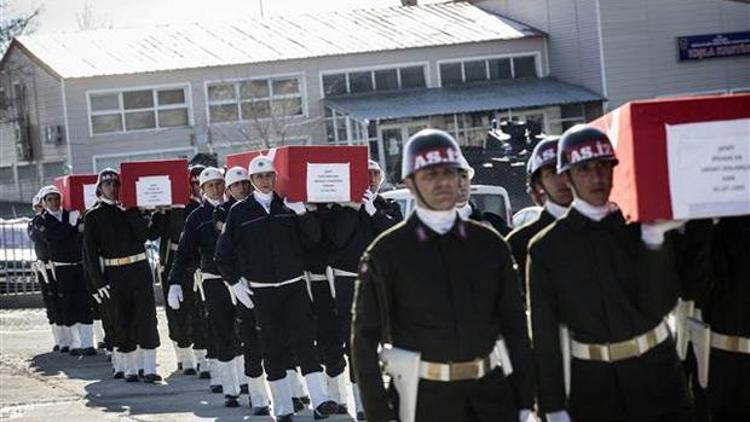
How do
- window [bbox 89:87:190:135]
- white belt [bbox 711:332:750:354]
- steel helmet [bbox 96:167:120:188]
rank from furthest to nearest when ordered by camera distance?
window [bbox 89:87:190:135] < steel helmet [bbox 96:167:120:188] < white belt [bbox 711:332:750:354]

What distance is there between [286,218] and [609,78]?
4534cm

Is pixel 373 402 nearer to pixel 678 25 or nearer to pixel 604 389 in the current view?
pixel 604 389

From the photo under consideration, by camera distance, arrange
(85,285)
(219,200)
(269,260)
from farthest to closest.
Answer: (85,285) < (219,200) < (269,260)

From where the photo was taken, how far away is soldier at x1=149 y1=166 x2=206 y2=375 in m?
19.5

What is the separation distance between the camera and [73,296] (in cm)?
2389

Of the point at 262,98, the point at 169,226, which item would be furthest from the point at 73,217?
the point at 262,98

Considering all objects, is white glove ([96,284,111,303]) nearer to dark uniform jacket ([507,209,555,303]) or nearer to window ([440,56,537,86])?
dark uniform jacket ([507,209,555,303])

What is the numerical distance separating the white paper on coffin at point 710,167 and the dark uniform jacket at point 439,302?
93 centimetres

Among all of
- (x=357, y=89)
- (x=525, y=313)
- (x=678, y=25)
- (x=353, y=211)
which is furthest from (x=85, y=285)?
(x=678, y=25)

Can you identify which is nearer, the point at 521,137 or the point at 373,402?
the point at 373,402

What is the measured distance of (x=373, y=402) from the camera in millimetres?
7480

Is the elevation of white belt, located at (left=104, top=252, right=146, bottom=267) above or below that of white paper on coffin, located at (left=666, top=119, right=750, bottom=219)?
below

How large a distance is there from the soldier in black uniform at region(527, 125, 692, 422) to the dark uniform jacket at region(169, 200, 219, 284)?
941 centimetres

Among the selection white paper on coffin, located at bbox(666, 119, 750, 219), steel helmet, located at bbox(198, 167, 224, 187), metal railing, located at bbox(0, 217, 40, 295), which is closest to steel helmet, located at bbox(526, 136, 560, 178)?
white paper on coffin, located at bbox(666, 119, 750, 219)
